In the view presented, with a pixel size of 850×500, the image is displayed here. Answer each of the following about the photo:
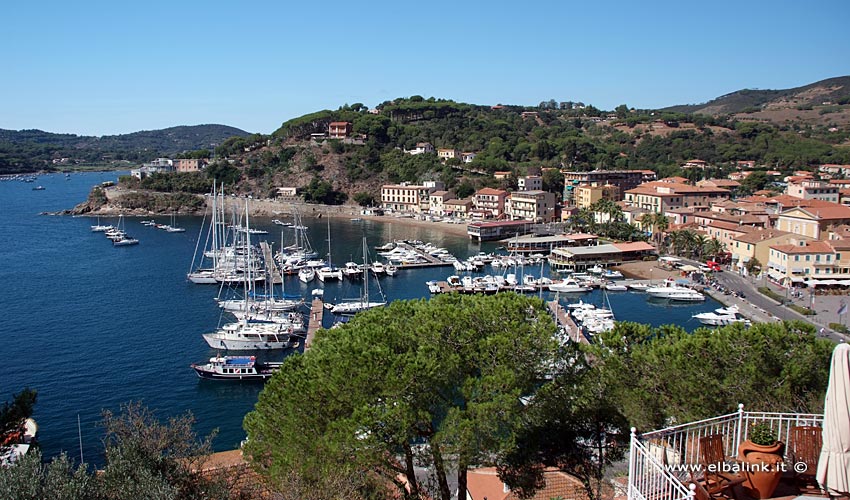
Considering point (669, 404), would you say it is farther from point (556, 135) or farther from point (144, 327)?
point (556, 135)

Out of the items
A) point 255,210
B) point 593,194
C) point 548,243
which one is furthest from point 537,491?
point 255,210

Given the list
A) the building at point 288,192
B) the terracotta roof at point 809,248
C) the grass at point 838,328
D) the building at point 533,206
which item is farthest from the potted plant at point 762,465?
the building at point 288,192

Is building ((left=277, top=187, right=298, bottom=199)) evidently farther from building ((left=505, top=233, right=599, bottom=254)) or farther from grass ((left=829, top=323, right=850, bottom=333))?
grass ((left=829, top=323, right=850, bottom=333))

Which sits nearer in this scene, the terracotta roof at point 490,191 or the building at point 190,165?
the terracotta roof at point 490,191

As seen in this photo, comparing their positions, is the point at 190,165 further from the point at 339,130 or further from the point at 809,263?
the point at 809,263

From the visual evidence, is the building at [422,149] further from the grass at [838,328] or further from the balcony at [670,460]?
the balcony at [670,460]

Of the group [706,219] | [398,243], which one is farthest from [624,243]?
[398,243]
